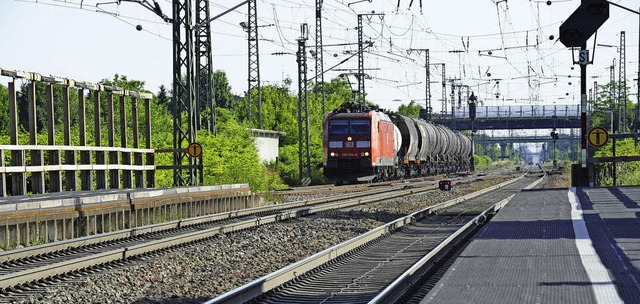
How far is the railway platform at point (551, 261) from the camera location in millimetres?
7919

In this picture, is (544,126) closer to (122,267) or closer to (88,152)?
(88,152)

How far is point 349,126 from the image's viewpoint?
150ft

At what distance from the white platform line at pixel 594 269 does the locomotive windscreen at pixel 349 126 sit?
29970 millimetres

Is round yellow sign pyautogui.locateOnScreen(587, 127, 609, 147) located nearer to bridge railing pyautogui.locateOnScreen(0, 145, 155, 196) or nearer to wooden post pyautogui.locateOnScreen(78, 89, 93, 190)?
bridge railing pyautogui.locateOnScreen(0, 145, 155, 196)

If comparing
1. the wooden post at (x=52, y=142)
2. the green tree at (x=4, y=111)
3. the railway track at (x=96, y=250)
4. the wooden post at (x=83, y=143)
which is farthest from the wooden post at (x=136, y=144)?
the green tree at (x=4, y=111)

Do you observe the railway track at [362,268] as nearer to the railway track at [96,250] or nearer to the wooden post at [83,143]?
the railway track at [96,250]

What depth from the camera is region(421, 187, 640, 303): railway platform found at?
26.0 feet

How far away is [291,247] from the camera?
16.3 meters

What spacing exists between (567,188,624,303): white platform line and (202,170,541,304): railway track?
196cm

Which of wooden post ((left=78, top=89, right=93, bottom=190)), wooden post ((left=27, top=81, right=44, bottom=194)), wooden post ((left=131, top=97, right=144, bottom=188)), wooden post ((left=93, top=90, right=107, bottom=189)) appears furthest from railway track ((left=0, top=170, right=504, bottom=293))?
wooden post ((left=131, top=97, right=144, bottom=188))

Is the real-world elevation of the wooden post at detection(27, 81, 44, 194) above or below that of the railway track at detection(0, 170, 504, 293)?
above

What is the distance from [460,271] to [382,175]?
40.7 meters

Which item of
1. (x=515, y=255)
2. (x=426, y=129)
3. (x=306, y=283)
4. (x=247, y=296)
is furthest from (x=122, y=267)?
(x=426, y=129)

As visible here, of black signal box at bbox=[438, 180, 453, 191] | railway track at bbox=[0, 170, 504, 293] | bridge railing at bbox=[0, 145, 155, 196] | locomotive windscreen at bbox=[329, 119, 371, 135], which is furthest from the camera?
locomotive windscreen at bbox=[329, 119, 371, 135]
